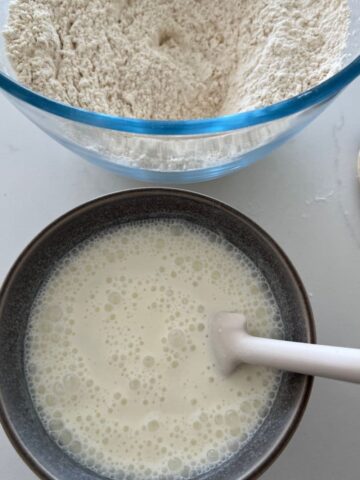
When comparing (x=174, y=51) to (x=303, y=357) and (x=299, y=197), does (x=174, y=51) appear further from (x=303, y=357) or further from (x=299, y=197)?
(x=303, y=357)

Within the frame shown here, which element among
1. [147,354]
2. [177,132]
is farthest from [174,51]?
[147,354]

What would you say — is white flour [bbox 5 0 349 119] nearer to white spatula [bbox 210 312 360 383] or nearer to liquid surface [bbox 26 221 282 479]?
liquid surface [bbox 26 221 282 479]

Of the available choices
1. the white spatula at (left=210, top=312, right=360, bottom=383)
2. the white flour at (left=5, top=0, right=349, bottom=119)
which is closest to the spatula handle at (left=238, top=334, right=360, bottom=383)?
the white spatula at (left=210, top=312, right=360, bottom=383)

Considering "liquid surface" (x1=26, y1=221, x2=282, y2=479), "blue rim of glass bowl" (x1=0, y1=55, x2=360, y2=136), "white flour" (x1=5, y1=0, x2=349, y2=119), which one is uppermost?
"white flour" (x1=5, y1=0, x2=349, y2=119)

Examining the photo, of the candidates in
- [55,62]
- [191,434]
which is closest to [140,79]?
[55,62]

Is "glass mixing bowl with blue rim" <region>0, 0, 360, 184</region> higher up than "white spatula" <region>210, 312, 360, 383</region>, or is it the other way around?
"glass mixing bowl with blue rim" <region>0, 0, 360, 184</region>

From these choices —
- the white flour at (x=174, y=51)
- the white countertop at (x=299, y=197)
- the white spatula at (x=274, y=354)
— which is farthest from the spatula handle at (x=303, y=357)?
the white flour at (x=174, y=51)

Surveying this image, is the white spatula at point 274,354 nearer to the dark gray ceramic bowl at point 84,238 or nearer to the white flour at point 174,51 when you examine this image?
the dark gray ceramic bowl at point 84,238
